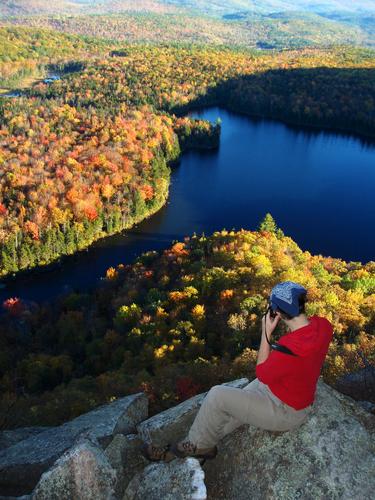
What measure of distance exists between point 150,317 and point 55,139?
93.9 meters

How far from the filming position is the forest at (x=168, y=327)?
22.4 m

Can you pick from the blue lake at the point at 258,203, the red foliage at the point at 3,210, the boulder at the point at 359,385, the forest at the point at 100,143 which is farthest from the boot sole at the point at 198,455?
the red foliage at the point at 3,210

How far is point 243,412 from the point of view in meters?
8.82

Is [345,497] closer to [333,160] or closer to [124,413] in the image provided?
[124,413]

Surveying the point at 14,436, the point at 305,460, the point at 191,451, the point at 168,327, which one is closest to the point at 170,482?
the point at 191,451

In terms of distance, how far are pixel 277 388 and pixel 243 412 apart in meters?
0.86

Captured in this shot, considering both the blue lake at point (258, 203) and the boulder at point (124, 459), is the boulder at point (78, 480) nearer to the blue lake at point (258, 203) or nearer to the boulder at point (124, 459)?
the boulder at point (124, 459)

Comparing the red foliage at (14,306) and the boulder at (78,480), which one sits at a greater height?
the boulder at (78,480)

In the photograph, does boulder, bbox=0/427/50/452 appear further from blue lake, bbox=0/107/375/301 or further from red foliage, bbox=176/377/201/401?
blue lake, bbox=0/107/375/301

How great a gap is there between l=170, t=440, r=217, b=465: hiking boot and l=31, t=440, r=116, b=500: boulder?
1.56 metres

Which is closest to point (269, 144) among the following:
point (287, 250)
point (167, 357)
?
point (287, 250)

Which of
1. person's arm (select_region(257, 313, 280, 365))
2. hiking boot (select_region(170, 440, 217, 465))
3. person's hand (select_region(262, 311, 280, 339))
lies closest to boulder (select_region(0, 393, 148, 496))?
hiking boot (select_region(170, 440, 217, 465))

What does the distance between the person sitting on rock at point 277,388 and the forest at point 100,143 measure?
229 feet

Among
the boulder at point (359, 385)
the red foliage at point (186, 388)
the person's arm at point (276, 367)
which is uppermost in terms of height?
the person's arm at point (276, 367)
